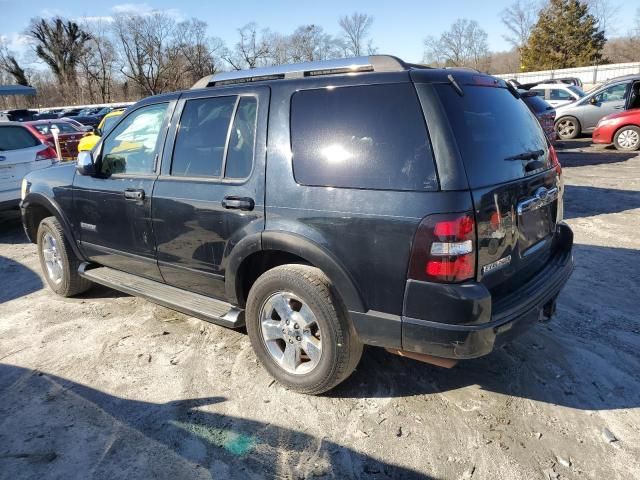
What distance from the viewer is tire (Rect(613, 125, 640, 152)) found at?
12699 millimetres

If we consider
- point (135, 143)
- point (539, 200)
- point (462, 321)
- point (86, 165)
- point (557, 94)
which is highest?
point (557, 94)

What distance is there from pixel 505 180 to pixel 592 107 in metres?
14.8

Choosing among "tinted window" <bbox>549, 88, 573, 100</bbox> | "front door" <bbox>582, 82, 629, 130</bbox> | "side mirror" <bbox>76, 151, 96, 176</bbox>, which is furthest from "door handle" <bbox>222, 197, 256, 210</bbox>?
"tinted window" <bbox>549, 88, 573, 100</bbox>

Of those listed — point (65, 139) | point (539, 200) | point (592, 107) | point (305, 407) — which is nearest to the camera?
point (539, 200)

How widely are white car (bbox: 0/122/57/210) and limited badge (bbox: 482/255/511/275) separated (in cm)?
754

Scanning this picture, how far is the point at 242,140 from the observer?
318 cm

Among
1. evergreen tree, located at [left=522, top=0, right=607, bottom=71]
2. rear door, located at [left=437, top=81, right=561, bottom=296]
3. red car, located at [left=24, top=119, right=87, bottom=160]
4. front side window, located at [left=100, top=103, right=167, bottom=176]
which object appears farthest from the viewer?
evergreen tree, located at [left=522, top=0, right=607, bottom=71]

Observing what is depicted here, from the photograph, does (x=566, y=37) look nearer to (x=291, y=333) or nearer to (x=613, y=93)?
(x=613, y=93)

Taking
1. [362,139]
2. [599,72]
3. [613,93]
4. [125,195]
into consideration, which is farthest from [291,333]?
[599,72]

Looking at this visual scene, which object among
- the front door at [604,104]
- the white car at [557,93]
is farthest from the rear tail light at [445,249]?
the white car at [557,93]

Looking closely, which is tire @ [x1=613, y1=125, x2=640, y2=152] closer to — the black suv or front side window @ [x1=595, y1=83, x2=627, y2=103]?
front side window @ [x1=595, y1=83, x2=627, y2=103]

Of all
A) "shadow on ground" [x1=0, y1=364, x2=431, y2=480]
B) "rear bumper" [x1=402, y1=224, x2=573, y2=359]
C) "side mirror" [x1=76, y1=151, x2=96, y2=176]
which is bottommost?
"shadow on ground" [x1=0, y1=364, x2=431, y2=480]

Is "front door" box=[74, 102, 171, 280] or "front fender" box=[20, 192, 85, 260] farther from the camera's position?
"front fender" box=[20, 192, 85, 260]

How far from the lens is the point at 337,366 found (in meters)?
2.85
